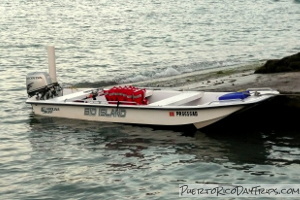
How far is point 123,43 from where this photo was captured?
130 feet

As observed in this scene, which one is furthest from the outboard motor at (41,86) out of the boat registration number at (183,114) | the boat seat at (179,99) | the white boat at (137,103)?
the boat registration number at (183,114)

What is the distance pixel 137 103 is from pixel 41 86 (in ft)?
10.9

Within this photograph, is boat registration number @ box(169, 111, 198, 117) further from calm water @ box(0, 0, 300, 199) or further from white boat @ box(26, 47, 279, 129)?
calm water @ box(0, 0, 300, 199)

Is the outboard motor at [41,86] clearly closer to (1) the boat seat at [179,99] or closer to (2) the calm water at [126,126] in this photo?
(2) the calm water at [126,126]

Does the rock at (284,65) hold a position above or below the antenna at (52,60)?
below

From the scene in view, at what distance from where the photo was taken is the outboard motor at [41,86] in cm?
1977

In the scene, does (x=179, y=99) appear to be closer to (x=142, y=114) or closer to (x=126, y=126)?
(x=142, y=114)

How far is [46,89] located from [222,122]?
561 cm

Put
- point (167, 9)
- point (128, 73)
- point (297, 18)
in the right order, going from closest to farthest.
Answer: point (128, 73), point (297, 18), point (167, 9)

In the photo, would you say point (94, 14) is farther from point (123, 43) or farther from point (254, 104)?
point (254, 104)

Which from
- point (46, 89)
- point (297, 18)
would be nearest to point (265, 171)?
point (46, 89)

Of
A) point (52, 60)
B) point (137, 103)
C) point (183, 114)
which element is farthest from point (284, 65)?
point (52, 60)

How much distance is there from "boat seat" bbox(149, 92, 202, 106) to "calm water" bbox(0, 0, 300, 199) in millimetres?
790

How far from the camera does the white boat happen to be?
17.2 metres
